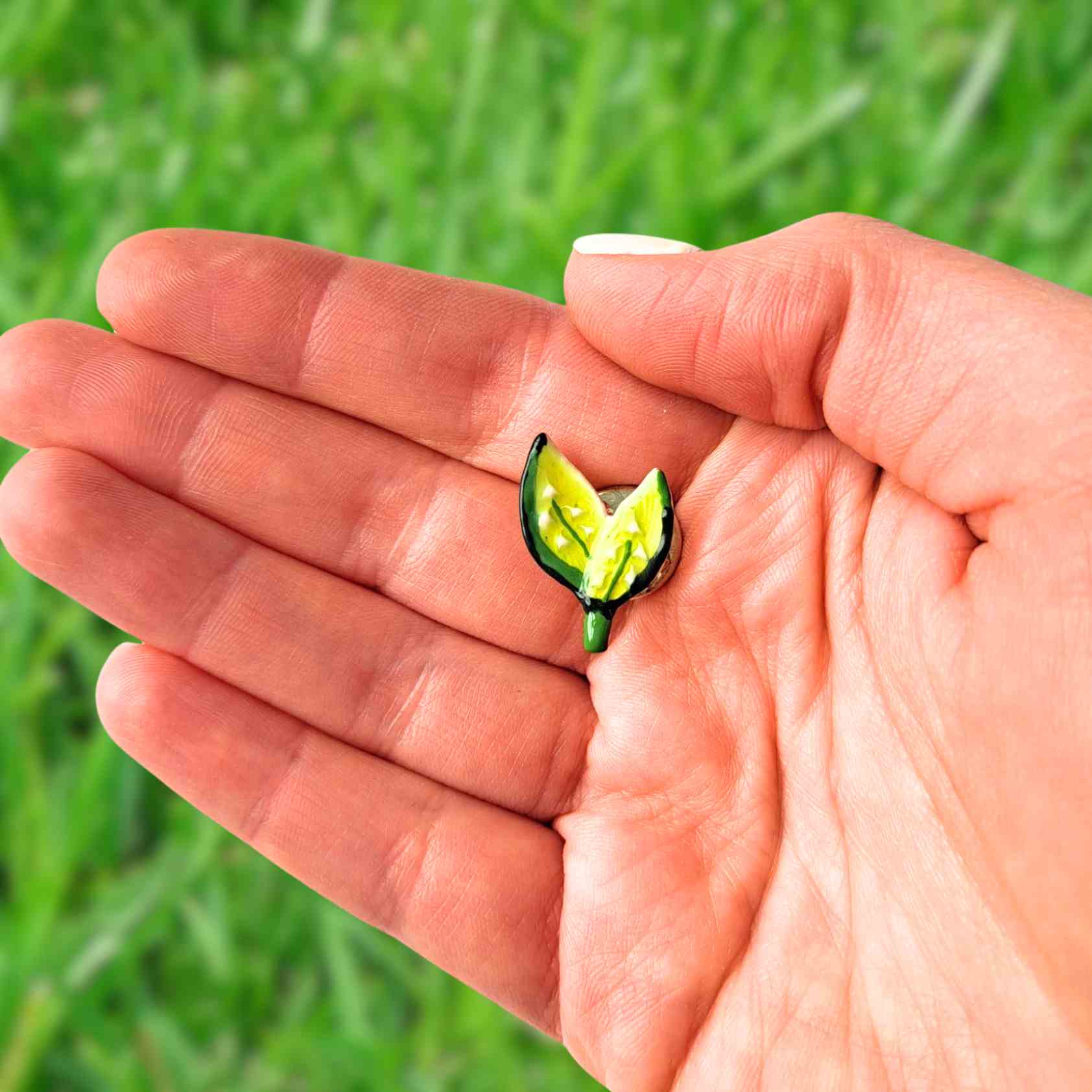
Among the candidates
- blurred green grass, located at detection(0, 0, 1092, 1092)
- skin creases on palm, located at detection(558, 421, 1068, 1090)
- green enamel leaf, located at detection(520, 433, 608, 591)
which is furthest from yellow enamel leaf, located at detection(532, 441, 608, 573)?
blurred green grass, located at detection(0, 0, 1092, 1092)

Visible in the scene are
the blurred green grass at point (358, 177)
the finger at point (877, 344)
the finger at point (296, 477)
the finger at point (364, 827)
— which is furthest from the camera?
the blurred green grass at point (358, 177)

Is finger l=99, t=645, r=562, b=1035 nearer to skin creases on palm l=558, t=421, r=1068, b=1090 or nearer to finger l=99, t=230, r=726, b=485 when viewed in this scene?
skin creases on palm l=558, t=421, r=1068, b=1090

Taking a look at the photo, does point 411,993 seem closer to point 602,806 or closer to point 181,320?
point 602,806

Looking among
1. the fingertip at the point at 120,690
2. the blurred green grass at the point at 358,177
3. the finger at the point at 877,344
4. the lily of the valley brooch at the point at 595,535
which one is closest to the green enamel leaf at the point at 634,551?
the lily of the valley brooch at the point at 595,535

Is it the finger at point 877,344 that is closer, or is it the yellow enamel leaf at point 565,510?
the finger at point 877,344

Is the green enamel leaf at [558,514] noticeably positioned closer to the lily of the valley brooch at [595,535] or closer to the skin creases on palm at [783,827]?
the lily of the valley brooch at [595,535]

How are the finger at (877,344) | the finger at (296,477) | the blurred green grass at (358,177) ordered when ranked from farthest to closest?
1. the blurred green grass at (358,177)
2. the finger at (296,477)
3. the finger at (877,344)

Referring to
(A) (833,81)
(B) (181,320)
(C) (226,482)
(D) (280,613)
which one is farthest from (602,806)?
(A) (833,81)
